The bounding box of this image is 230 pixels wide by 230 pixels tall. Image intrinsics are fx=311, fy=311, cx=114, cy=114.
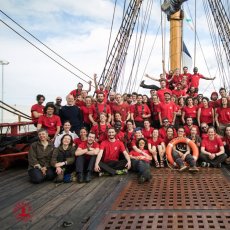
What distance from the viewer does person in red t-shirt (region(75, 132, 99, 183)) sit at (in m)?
5.61

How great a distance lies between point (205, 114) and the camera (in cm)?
770

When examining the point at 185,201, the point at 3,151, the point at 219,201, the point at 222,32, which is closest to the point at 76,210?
the point at 185,201

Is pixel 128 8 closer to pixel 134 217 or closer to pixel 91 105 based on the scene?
pixel 91 105

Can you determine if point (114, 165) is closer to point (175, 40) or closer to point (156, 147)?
point (156, 147)

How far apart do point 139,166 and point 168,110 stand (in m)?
2.45

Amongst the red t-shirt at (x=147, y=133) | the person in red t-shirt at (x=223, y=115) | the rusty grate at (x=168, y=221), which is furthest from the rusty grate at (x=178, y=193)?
the person in red t-shirt at (x=223, y=115)

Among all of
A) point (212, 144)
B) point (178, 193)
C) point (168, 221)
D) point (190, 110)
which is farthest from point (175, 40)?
point (168, 221)

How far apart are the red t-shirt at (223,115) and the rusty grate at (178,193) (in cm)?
218

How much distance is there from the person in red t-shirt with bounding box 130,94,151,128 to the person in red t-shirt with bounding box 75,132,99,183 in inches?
79.6

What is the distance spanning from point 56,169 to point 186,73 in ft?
19.9

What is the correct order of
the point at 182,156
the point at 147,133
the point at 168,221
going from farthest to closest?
the point at 147,133
the point at 182,156
the point at 168,221

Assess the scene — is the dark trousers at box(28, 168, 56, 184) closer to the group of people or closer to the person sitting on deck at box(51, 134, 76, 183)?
the group of people

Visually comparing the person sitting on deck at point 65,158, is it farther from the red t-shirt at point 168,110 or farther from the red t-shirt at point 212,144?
the red t-shirt at point 212,144

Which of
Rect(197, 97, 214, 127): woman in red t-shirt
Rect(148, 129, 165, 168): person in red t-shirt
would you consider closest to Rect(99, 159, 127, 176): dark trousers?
Rect(148, 129, 165, 168): person in red t-shirt
